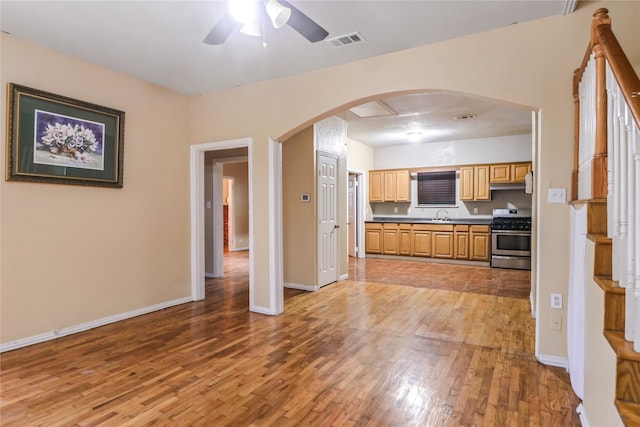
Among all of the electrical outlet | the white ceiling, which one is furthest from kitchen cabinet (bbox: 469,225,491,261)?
the white ceiling

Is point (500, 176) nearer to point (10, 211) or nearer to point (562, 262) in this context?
point (562, 262)

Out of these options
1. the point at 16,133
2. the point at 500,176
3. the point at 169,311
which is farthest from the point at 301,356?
the point at 500,176

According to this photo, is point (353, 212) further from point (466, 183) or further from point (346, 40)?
point (346, 40)

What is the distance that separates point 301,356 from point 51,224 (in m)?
2.58

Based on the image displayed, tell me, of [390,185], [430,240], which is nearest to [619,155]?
[430,240]

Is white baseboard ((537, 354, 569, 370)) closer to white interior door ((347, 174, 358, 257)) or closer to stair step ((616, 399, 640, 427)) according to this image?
stair step ((616, 399, 640, 427))

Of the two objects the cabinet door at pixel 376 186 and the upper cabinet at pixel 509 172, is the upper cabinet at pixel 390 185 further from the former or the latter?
the upper cabinet at pixel 509 172

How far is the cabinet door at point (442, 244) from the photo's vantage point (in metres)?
7.49

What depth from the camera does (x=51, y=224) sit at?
328 cm

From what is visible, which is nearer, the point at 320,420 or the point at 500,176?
the point at 320,420

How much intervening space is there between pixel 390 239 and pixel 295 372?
5.83m

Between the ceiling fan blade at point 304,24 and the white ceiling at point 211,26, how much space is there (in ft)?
1.16

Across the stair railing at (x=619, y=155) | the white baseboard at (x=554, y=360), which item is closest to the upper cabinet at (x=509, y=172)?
the white baseboard at (x=554, y=360)

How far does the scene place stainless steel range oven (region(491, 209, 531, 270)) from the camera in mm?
6688
